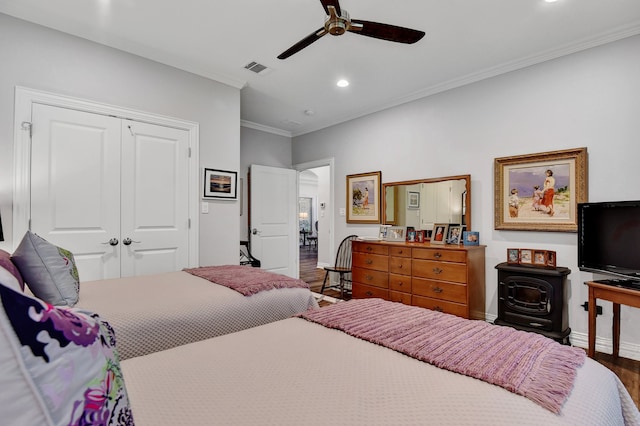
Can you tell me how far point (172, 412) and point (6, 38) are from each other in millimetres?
3231

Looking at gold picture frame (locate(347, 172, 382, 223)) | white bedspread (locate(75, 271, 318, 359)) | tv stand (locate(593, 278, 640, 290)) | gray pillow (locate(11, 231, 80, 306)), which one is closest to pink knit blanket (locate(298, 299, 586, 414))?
white bedspread (locate(75, 271, 318, 359))

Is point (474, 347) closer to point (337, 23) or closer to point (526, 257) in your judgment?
point (337, 23)

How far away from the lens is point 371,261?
4113 millimetres

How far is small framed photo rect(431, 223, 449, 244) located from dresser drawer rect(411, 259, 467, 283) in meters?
0.47

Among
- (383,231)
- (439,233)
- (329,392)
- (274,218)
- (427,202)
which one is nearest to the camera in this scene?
(329,392)

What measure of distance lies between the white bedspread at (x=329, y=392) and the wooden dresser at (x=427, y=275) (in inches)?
88.1

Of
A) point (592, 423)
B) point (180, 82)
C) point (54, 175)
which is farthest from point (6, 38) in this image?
point (592, 423)

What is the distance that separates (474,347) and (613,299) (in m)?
1.96

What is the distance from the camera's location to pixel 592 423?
815mm

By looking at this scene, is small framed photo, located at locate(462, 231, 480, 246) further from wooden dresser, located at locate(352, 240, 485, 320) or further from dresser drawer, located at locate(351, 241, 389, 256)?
dresser drawer, located at locate(351, 241, 389, 256)

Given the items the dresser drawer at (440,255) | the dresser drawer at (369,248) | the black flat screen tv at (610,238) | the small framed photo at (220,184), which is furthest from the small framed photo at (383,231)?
the black flat screen tv at (610,238)

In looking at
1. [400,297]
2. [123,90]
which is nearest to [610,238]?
[400,297]

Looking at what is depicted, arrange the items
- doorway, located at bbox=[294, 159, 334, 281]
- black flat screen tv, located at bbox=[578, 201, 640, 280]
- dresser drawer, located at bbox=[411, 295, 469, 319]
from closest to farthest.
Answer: black flat screen tv, located at bbox=[578, 201, 640, 280] → dresser drawer, located at bbox=[411, 295, 469, 319] → doorway, located at bbox=[294, 159, 334, 281]

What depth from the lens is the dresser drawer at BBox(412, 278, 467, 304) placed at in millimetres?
3277
